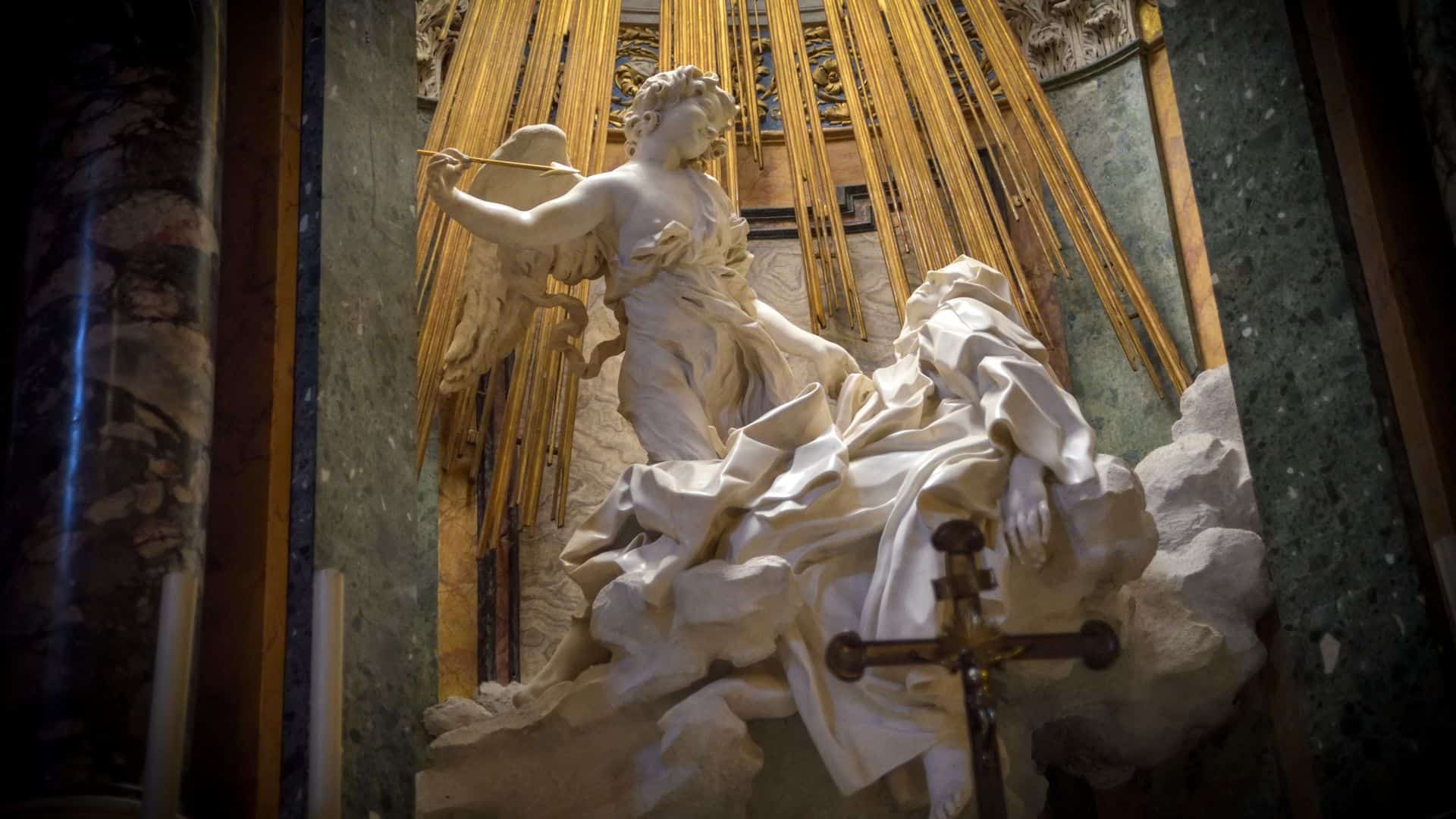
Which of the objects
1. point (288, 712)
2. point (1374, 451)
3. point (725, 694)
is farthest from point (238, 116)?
point (1374, 451)

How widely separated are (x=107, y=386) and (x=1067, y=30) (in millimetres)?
4372

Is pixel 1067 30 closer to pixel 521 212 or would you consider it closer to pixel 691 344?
pixel 691 344

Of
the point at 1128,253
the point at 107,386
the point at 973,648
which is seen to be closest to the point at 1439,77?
the point at 973,648

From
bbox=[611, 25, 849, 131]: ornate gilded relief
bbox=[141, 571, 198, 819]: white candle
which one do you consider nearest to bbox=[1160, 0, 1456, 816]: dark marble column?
bbox=[141, 571, 198, 819]: white candle

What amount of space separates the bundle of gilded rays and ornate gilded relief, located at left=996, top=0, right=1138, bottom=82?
220 millimetres

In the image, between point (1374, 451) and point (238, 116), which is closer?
point (1374, 451)

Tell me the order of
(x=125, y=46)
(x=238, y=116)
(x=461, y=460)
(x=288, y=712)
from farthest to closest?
(x=461, y=460) < (x=238, y=116) < (x=125, y=46) < (x=288, y=712)

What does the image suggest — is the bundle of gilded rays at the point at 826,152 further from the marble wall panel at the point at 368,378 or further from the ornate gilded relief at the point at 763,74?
the marble wall panel at the point at 368,378

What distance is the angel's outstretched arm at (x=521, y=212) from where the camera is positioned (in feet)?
12.7

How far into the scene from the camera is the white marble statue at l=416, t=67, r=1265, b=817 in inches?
125

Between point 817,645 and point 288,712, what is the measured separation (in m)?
1.23

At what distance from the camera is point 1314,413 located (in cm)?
282

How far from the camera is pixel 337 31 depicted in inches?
134

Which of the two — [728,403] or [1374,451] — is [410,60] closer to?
[728,403]
